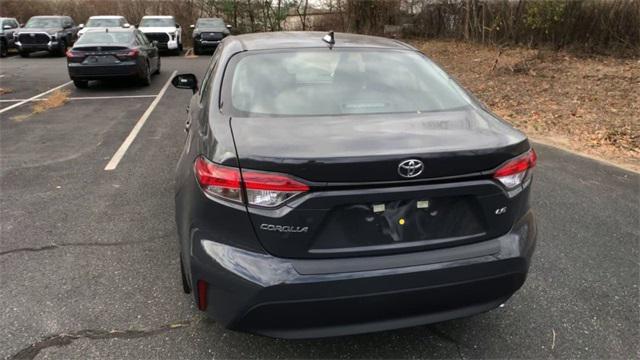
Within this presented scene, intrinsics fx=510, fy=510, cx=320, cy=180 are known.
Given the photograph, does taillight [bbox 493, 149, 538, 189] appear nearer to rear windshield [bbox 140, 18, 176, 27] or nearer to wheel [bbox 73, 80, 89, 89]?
wheel [bbox 73, 80, 89, 89]

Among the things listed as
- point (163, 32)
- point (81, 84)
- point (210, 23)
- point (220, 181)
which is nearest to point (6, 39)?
point (163, 32)

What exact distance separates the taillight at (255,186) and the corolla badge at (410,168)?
1.38 feet

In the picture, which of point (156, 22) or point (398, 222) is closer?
point (398, 222)

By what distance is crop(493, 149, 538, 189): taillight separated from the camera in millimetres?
2406

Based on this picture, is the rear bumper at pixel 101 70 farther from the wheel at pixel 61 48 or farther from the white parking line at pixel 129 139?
the wheel at pixel 61 48

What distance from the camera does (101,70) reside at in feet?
39.6

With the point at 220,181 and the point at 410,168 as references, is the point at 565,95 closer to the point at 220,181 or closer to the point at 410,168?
the point at 410,168

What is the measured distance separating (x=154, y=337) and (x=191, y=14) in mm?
28403

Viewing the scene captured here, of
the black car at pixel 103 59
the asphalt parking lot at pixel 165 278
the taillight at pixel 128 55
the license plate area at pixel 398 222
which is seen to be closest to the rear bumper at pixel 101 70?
the black car at pixel 103 59

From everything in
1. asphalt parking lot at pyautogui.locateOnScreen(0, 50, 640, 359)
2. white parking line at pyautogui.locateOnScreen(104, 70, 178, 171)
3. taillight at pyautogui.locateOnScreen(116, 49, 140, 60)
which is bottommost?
asphalt parking lot at pyautogui.locateOnScreen(0, 50, 640, 359)

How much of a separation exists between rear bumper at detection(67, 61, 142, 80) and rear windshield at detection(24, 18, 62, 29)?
13.5 metres

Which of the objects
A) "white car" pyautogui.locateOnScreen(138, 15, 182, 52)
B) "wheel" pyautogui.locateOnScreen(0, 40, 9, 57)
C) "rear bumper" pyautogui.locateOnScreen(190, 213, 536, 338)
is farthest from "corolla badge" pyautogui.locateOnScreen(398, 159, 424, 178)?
"wheel" pyautogui.locateOnScreen(0, 40, 9, 57)

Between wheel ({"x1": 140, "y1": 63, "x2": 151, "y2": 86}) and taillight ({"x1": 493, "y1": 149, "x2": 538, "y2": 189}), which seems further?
wheel ({"x1": 140, "y1": 63, "x2": 151, "y2": 86})

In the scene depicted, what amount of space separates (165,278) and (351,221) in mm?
1796
